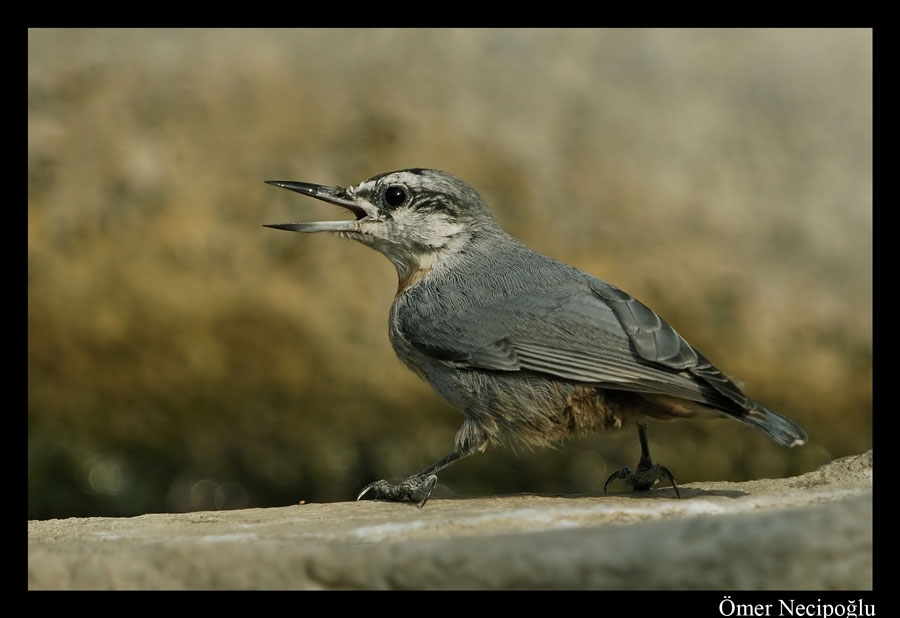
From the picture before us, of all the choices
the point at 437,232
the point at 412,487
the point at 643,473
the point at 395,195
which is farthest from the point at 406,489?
the point at 395,195

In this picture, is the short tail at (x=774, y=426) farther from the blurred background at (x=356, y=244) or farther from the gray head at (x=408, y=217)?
the blurred background at (x=356, y=244)

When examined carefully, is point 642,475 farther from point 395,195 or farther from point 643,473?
point 395,195

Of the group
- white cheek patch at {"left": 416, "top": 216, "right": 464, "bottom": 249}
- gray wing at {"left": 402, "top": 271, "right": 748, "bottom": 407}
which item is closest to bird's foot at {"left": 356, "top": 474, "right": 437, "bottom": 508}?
gray wing at {"left": 402, "top": 271, "right": 748, "bottom": 407}

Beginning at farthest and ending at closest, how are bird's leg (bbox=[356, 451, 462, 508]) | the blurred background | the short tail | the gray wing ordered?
the blurred background, bird's leg (bbox=[356, 451, 462, 508]), the gray wing, the short tail

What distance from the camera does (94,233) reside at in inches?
337

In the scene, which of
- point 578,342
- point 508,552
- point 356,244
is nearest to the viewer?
point 508,552

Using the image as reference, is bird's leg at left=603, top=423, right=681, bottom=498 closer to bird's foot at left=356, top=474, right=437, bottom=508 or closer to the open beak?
bird's foot at left=356, top=474, right=437, bottom=508

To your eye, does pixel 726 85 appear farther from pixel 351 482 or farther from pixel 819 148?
pixel 351 482

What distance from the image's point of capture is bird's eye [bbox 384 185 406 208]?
236 inches

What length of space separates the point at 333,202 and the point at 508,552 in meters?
3.10

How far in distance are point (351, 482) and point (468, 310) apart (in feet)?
10.9

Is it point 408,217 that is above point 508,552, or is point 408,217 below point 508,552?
above


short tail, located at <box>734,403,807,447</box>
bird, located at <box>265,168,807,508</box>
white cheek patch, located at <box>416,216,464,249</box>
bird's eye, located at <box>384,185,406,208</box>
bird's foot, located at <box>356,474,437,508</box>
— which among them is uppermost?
bird's eye, located at <box>384,185,406,208</box>

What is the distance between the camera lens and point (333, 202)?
238 inches
